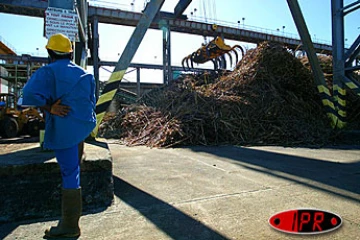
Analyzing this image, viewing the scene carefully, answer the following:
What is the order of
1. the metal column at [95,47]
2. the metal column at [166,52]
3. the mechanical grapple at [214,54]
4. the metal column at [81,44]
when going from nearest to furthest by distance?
1. the metal column at [81,44]
2. the mechanical grapple at [214,54]
3. the metal column at [95,47]
4. the metal column at [166,52]

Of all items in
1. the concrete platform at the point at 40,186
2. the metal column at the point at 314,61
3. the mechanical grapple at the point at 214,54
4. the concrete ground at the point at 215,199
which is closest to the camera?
the concrete ground at the point at 215,199

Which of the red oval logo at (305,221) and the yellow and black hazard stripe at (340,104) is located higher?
the yellow and black hazard stripe at (340,104)

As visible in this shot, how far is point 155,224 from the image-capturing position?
1.83 metres

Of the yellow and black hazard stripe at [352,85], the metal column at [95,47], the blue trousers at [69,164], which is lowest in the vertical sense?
the blue trousers at [69,164]

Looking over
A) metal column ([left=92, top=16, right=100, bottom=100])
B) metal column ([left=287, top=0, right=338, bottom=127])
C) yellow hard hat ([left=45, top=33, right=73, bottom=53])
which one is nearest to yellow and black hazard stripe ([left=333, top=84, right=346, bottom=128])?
metal column ([left=287, top=0, right=338, bottom=127])

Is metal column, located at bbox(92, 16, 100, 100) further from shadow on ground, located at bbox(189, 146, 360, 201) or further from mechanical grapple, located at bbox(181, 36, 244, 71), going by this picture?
shadow on ground, located at bbox(189, 146, 360, 201)

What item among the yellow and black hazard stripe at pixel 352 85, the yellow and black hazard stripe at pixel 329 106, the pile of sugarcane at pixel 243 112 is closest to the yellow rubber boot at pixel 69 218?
the pile of sugarcane at pixel 243 112

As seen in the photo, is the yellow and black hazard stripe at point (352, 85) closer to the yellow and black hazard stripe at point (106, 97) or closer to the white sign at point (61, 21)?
the yellow and black hazard stripe at point (106, 97)

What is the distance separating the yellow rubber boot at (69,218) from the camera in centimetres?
166

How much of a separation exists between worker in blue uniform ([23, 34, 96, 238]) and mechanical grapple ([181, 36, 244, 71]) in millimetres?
8857

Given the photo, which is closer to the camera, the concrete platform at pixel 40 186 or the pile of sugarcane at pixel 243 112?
the concrete platform at pixel 40 186

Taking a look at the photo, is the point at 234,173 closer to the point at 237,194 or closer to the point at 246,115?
the point at 237,194

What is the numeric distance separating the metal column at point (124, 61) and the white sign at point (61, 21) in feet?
4.49

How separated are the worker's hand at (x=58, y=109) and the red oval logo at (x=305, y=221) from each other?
167cm
